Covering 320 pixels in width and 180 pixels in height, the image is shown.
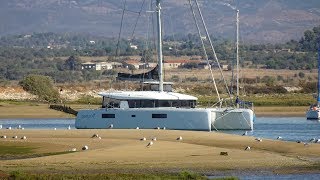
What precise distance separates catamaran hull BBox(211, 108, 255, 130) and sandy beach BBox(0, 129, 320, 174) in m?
8.44

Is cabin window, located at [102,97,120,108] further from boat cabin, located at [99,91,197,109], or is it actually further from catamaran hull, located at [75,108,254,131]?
catamaran hull, located at [75,108,254,131]

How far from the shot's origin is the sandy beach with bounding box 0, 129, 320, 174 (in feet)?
137

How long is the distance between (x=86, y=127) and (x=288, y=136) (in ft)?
37.3

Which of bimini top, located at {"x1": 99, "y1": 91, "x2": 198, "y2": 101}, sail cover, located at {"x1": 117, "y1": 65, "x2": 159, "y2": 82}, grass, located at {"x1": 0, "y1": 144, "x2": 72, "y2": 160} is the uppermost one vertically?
sail cover, located at {"x1": 117, "y1": 65, "x2": 159, "y2": 82}

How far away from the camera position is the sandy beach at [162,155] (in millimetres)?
41719

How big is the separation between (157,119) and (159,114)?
30 centimetres

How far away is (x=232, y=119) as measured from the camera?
2494 inches

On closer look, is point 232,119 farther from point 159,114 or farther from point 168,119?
Result: point 159,114

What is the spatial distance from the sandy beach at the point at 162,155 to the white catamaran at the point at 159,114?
22.3 ft

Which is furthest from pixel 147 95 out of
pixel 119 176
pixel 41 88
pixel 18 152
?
pixel 41 88

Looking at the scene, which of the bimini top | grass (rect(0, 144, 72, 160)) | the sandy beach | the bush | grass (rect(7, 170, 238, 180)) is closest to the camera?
grass (rect(7, 170, 238, 180))

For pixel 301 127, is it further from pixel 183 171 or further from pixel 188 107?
pixel 183 171

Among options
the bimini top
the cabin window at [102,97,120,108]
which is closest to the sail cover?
the bimini top

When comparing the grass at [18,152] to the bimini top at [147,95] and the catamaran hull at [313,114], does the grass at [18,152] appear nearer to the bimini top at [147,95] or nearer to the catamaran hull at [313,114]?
the bimini top at [147,95]
